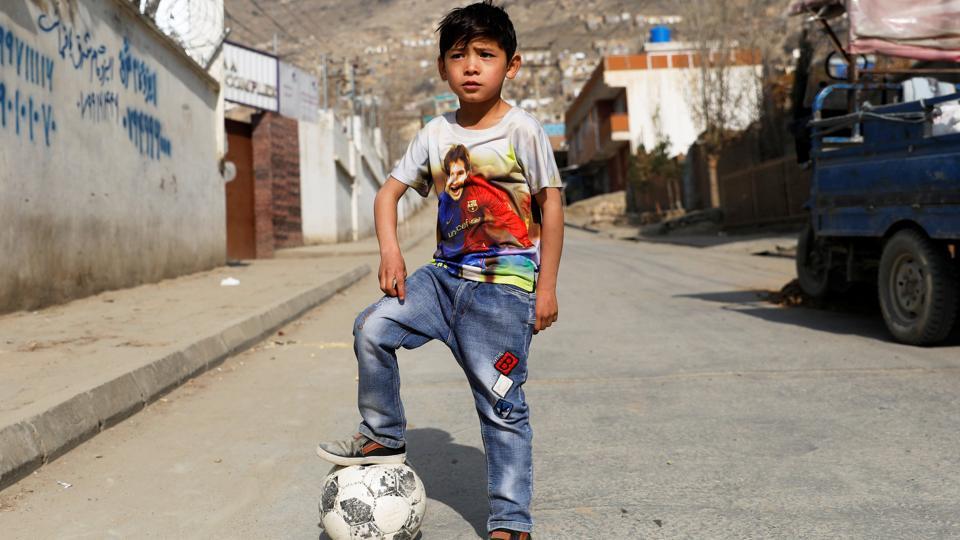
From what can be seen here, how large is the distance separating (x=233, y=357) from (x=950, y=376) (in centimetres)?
482

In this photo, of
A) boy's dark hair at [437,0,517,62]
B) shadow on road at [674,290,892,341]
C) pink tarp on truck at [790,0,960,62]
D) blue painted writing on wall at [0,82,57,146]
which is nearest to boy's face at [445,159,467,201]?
boy's dark hair at [437,0,517,62]

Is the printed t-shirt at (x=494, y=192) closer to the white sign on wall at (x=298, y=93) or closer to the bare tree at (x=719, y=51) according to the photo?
the white sign on wall at (x=298, y=93)

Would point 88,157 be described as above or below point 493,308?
above

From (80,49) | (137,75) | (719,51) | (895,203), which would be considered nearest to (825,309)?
(895,203)

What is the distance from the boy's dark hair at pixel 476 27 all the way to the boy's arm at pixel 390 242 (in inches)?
18.5

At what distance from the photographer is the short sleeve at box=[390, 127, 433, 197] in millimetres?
2900

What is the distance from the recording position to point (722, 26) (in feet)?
115

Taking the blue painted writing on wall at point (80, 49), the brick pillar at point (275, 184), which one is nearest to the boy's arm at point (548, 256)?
the blue painted writing on wall at point (80, 49)

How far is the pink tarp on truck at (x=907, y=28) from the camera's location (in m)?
8.15

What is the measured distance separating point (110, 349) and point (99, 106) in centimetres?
486

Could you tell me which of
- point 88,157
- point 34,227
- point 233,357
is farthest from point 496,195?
point 88,157

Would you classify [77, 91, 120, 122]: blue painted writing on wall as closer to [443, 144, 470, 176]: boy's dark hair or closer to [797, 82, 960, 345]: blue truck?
[797, 82, 960, 345]: blue truck

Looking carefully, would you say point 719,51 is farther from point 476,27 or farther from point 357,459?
point 357,459

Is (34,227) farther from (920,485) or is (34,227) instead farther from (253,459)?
(920,485)
